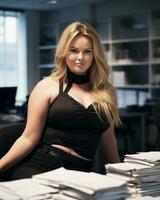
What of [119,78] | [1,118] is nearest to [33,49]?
[119,78]

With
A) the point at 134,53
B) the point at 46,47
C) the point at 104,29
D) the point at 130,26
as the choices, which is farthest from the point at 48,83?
the point at 46,47

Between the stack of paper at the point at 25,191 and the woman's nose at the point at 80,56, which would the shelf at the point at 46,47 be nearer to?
the woman's nose at the point at 80,56

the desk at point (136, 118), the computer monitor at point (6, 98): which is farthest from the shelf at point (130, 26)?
the computer monitor at point (6, 98)

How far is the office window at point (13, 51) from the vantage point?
888 centimetres

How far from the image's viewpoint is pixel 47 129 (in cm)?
199

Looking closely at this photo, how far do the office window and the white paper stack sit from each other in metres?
7.64

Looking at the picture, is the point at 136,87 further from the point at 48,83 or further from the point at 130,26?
the point at 48,83

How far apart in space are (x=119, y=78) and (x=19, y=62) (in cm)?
243

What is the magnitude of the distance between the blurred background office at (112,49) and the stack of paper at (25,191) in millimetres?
3922

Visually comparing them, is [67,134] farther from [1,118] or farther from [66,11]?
[66,11]

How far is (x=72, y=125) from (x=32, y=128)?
0.18 m

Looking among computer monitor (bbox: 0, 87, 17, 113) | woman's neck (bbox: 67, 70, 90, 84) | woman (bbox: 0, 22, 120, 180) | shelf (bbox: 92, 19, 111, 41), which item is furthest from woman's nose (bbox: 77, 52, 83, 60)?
shelf (bbox: 92, 19, 111, 41)

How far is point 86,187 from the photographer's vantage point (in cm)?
127

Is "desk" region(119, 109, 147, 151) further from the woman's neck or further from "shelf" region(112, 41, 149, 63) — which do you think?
the woman's neck
